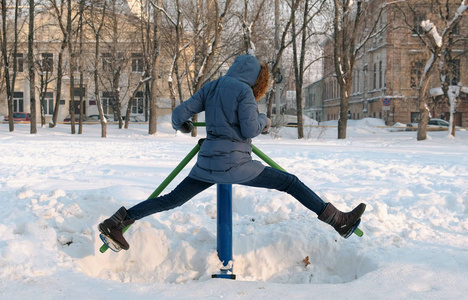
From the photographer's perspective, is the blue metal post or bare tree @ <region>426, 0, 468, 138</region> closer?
the blue metal post

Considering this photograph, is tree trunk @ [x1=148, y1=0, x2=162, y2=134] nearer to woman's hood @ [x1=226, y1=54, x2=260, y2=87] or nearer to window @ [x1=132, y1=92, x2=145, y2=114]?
woman's hood @ [x1=226, y1=54, x2=260, y2=87]

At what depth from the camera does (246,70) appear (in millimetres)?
3711

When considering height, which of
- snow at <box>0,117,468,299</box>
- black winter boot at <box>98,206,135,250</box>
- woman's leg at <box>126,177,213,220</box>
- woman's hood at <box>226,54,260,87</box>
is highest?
woman's hood at <box>226,54,260,87</box>

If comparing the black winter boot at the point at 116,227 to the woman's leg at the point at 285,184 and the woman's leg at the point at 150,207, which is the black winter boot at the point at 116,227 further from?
the woman's leg at the point at 285,184

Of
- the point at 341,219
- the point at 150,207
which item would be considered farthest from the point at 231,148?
the point at 341,219

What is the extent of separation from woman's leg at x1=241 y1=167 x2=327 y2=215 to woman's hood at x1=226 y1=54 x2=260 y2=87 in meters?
0.63

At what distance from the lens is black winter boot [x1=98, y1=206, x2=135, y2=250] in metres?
3.90

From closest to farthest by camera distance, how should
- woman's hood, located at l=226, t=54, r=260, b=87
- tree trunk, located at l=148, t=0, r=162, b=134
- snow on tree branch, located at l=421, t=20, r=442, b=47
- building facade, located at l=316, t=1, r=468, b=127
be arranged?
woman's hood, located at l=226, t=54, r=260, b=87 → snow on tree branch, located at l=421, t=20, r=442, b=47 → tree trunk, located at l=148, t=0, r=162, b=134 → building facade, located at l=316, t=1, r=468, b=127

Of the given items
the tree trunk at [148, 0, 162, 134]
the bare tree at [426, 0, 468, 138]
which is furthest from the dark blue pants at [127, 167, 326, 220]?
the tree trunk at [148, 0, 162, 134]

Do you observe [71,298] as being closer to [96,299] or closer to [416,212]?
[96,299]

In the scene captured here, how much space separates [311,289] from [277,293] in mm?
257

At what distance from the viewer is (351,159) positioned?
12664mm

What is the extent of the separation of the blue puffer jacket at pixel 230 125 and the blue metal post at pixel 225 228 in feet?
0.92

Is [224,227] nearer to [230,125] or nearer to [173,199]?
[173,199]
